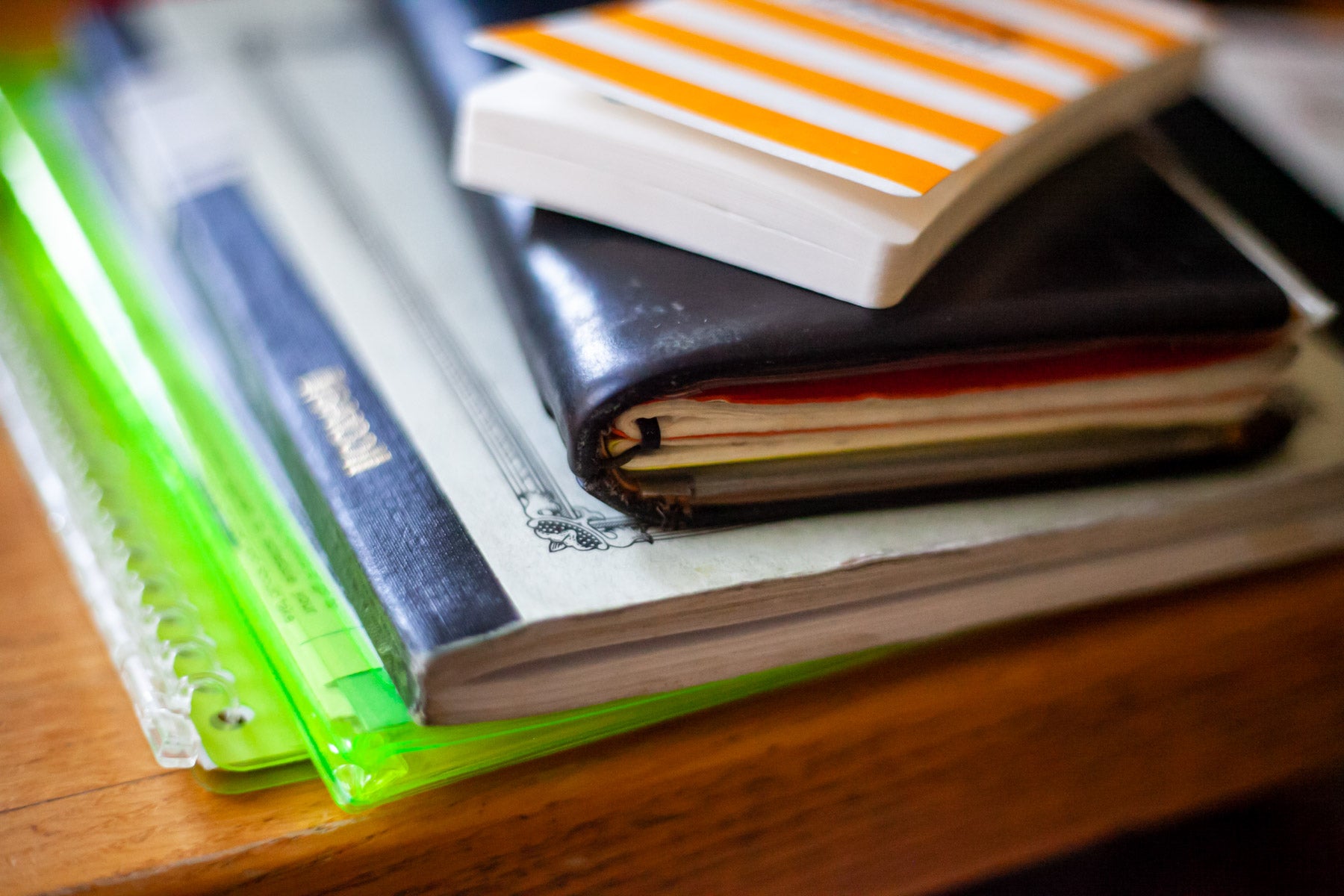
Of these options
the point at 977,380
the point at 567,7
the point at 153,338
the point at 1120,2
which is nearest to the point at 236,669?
the point at 153,338

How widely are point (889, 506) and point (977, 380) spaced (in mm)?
66

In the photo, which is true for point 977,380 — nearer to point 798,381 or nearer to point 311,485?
point 798,381

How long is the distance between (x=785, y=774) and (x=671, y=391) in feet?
0.58

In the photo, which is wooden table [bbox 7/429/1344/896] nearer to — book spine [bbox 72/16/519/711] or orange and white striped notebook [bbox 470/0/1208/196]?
book spine [bbox 72/16/519/711]

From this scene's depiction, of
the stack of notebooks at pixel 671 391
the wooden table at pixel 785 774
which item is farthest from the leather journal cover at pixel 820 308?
the wooden table at pixel 785 774

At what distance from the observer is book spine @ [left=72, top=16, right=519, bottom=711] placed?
0.38 metres

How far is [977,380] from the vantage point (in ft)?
1.40

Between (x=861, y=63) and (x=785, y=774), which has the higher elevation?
(x=861, y=63)

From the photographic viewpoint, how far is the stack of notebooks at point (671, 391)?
0.40 metres

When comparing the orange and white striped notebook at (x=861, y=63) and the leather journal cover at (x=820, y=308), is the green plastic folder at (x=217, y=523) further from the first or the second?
the orange and white striped notebook at (x=861, y=63)

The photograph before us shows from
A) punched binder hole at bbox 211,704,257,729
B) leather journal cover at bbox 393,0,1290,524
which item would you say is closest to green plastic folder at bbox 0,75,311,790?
punched binder hole at bbox 211,704,257,729

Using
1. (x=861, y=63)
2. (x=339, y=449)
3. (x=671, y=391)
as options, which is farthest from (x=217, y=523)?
(x=861, y=63)

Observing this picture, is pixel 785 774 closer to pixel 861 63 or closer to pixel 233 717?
pixel 233 717

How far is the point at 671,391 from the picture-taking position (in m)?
0.38
